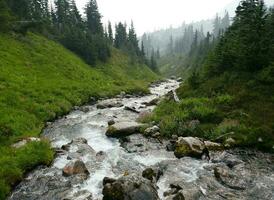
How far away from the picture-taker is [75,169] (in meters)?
19.9

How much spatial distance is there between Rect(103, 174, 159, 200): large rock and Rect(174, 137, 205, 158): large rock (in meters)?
7.17

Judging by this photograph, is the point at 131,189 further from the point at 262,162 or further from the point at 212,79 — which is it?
the point at 212,79

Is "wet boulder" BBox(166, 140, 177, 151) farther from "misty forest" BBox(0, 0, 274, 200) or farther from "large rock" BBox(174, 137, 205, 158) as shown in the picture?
"large rock" BBox(174, 137, 205, 158)

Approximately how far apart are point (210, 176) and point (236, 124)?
29.5ft

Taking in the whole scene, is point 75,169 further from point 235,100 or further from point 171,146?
point 235,100

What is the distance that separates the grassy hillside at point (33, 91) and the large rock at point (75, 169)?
247 cm

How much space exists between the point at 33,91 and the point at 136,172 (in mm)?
24904

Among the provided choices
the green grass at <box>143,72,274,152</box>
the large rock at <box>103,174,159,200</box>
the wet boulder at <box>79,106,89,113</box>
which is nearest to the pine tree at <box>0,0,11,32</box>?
the wet boulder at <box>79,106,89,113</box>

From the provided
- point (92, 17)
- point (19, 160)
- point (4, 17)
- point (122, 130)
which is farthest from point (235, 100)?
point (92, 17)

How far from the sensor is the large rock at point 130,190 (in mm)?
15381

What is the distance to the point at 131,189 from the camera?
15.6 metres

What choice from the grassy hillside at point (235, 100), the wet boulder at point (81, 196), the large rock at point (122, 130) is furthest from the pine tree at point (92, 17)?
the wet boulder at point (81, 196)

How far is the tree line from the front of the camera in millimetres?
68438

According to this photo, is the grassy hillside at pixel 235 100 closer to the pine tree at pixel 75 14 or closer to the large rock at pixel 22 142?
the large rock at pixel 22 142
